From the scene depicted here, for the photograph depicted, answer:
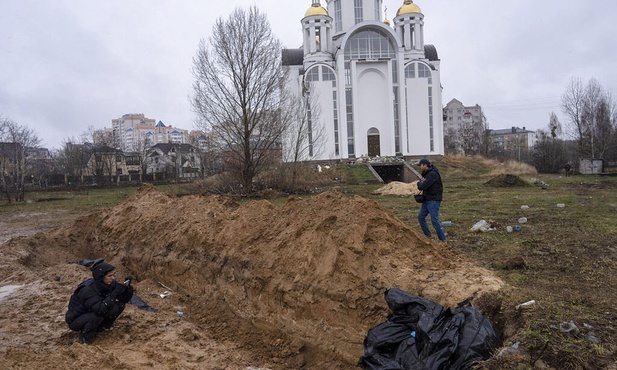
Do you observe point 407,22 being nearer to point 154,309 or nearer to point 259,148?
point 259,148

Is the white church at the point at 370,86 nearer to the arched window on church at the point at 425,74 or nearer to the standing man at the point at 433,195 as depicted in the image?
the arched window on church at the point at 425,74

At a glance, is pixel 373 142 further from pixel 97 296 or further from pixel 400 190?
pixel 97 296

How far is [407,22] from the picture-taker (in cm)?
4316

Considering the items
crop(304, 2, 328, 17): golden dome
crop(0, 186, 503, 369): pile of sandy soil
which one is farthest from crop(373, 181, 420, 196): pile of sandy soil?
crop(304, 2, 328, 17): golden dome

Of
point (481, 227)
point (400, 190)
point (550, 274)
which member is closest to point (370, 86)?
point (400, 190)

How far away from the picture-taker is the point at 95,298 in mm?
5445

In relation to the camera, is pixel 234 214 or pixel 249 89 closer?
pixel 234 214

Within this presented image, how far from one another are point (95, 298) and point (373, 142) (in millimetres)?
38143

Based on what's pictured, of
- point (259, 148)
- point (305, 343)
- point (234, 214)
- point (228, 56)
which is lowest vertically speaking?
point (305, 343)

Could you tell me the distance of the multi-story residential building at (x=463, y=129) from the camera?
70438 millimetres

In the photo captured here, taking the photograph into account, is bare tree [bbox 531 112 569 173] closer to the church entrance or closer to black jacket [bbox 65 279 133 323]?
the church entrance

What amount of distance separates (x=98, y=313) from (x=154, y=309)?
157cm

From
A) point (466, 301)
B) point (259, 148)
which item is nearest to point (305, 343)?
point (466, 301)

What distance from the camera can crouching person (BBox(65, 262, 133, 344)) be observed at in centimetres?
540
